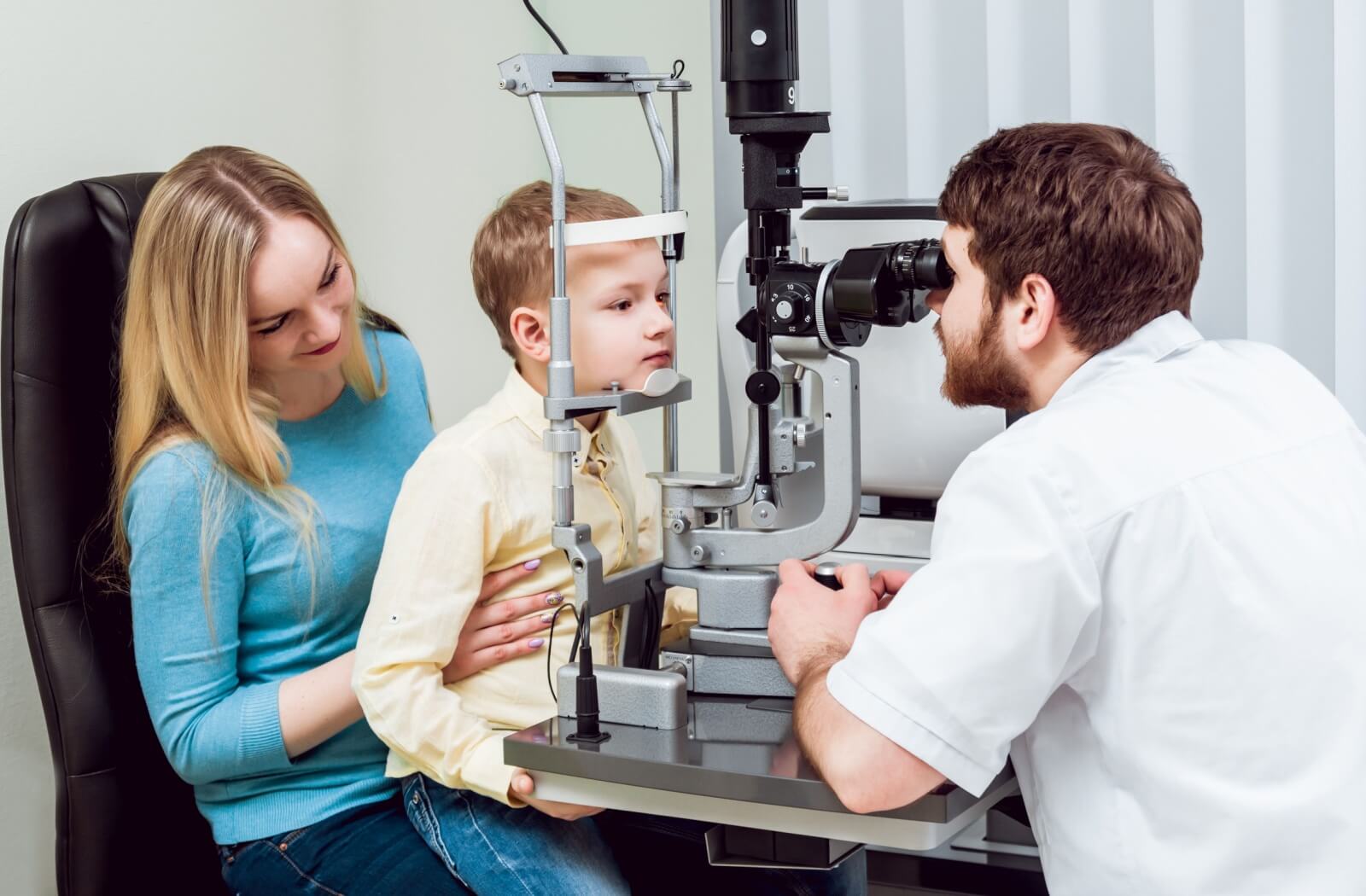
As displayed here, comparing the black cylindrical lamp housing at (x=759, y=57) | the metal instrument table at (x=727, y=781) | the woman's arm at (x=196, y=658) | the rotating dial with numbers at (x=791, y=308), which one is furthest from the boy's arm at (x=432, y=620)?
the black cylindrical lamp housing at (x=759, y=57)

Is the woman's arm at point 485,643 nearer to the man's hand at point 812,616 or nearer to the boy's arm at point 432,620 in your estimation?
the boy's arm at point 432,620

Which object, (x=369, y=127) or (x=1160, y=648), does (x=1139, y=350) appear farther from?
(x=369, y=127)

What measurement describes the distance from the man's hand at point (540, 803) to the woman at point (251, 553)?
20cm

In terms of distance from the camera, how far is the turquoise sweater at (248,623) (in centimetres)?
151

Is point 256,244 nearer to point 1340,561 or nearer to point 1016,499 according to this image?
point 1016,499

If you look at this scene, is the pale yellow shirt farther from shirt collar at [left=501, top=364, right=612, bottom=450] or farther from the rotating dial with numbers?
the rotating dial with numbers

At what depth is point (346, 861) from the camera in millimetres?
1477

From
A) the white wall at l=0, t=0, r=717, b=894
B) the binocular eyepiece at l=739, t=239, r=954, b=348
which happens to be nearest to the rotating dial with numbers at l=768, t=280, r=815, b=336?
the binocular eyepiece at l=739, t=239, r=954, b=348

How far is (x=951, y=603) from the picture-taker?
40.8 inches

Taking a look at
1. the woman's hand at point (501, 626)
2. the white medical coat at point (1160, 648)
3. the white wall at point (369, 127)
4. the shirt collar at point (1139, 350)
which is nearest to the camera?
the white medical coat at point (1160, 648)

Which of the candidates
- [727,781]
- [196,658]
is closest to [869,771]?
[727,781]

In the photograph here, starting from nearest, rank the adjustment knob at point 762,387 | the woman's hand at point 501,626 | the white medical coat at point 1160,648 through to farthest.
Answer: the white medical coat at point 1160,648 < the adjustment knob at point 762,387 < the woman's hand at point 501,626

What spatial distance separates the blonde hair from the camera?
154cm

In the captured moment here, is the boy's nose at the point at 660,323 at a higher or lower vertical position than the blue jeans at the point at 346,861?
higher
